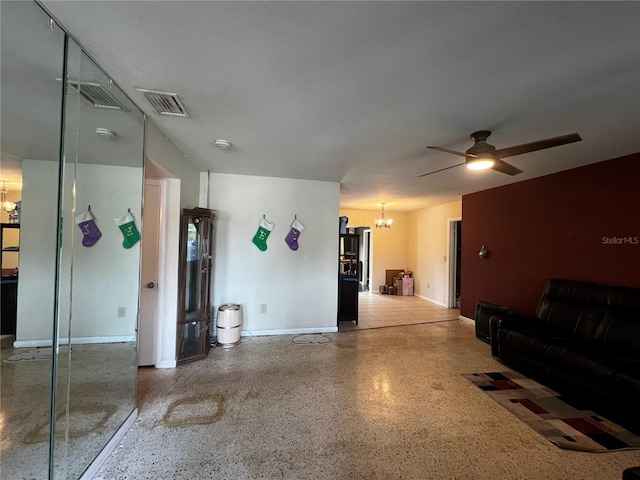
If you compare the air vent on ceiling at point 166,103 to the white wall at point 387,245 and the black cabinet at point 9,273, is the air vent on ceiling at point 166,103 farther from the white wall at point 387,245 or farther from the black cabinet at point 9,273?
the white wall at point 387,245

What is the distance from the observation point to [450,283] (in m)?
6.44

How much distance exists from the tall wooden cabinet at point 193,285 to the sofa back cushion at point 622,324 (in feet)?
14.2

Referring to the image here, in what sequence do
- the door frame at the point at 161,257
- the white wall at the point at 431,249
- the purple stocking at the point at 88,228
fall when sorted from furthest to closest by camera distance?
the white wall at the point at 431,249 → the door frame at the point at 161,257 → the purple stocking at the point at 88,228

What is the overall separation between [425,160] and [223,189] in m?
2.88

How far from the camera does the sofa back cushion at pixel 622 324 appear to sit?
2.52 meters

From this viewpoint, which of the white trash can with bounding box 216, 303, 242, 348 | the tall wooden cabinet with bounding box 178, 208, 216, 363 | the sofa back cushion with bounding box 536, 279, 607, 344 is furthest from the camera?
the white trash can with bounding box 216, 303, 242, 348

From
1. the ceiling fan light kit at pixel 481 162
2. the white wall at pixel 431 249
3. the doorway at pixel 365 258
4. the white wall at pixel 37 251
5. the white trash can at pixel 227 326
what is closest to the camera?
the white wall at pixel 37 251

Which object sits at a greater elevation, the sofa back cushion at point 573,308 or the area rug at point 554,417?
the sofa back cushion at point 573,308

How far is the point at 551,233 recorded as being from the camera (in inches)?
148

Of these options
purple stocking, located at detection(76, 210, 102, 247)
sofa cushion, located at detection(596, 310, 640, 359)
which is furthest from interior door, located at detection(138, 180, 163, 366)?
sofa cushion, located at detection(596, 310, 640, 359)

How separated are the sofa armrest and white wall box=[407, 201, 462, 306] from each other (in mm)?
3135

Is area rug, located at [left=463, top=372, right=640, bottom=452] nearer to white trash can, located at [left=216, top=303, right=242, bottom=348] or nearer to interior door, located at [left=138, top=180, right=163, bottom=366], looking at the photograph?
white trash can, located at [left=216, top=303, right=242, bottom=348]

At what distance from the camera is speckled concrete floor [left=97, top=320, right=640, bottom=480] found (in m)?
1.72

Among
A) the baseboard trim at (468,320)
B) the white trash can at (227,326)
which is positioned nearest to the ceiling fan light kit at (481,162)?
the white trash can at (227,326)
